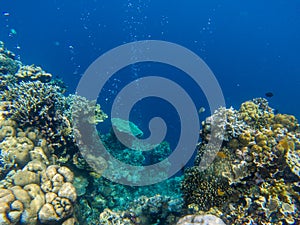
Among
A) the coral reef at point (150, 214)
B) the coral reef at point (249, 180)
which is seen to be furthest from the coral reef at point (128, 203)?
the coral reef at point (249, 180)

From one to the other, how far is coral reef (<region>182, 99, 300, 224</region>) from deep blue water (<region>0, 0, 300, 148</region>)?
46.7m

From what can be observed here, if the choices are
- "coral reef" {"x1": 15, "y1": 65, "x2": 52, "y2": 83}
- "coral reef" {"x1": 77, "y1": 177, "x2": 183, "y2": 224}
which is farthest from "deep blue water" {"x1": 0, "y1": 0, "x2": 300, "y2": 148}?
"coral reef" {"x1": 77, "y1": 177, "x2": 183, "y2": 224}

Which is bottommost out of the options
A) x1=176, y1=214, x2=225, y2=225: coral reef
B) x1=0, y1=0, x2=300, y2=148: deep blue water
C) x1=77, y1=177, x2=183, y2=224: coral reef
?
x1=176, y1=214, x2=225, y2=225: coral reef

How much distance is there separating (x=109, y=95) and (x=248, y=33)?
5508cm

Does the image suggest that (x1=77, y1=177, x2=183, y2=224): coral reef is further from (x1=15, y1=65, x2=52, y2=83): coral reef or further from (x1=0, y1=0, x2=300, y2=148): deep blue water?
(x1=0, y1=0, x2=300, y2=148): deep blue water

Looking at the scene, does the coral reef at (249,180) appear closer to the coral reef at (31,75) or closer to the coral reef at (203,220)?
the coral reef at (203,220)

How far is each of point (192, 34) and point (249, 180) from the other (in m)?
68.6

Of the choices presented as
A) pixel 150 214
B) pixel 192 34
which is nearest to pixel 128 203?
pixel 150 214

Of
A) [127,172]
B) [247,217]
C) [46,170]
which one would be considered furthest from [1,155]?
[247,217]

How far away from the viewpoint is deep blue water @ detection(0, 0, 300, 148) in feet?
194

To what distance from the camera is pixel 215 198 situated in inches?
191

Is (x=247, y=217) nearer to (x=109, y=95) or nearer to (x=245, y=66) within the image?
(x=109, y=95)

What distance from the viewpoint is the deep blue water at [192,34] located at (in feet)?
194

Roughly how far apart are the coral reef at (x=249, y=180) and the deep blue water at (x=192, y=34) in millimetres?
46686
